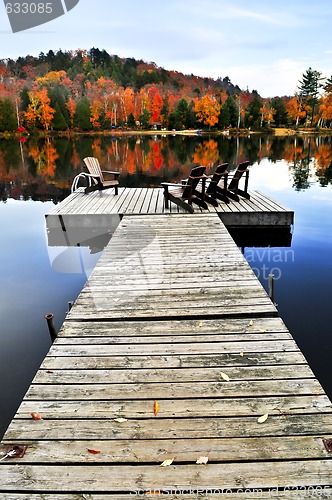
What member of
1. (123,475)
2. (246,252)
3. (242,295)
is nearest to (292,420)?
(123,475)

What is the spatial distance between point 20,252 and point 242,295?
19.7 ft

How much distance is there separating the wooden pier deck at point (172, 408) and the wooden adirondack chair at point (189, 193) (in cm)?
422

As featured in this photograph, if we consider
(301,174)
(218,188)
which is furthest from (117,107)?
(218,188)

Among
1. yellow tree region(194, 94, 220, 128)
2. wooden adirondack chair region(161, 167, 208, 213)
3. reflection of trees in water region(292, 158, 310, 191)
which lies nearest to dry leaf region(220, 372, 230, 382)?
wooden adirondack chair region(161, 167, 208, 213)

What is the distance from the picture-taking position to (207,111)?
7125cm

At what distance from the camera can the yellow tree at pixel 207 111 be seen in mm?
71062

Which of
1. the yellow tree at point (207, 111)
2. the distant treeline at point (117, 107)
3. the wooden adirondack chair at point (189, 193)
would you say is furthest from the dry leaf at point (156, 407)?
the yellow tree at point (207, 111)

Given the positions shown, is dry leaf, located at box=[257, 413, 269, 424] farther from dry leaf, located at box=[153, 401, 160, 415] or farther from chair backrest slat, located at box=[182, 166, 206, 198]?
chair backrest slat, located at box=[182, 166, 206, 198]

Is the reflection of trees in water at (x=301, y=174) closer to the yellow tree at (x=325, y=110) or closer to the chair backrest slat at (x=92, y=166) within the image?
the chair backrest slat at (x=92, y=166)

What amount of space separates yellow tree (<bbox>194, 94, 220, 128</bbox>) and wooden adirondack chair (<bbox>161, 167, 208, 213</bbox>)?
67.7m

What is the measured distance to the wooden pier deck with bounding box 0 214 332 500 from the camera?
6.49 ft

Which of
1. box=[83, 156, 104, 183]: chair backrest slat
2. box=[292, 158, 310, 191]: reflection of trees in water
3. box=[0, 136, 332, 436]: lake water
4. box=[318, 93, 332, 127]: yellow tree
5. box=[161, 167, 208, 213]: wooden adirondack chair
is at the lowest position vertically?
box=[0, 136, 332, 436]: lake water

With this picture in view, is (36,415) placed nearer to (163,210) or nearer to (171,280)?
(171,280)

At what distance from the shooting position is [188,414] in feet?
7.97
